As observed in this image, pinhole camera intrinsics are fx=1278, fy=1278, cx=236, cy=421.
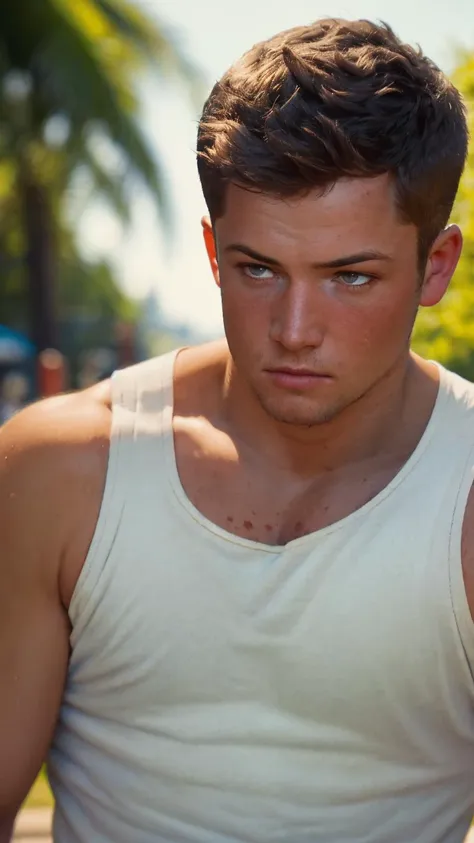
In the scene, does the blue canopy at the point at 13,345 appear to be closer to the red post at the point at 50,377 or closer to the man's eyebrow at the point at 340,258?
the red post at the point at 50,377

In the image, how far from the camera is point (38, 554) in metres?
2.18

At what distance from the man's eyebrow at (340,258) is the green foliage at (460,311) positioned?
2333 millimetres

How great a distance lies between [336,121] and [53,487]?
774mm

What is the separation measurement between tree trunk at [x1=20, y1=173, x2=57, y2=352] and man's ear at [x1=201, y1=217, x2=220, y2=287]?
15909 mm

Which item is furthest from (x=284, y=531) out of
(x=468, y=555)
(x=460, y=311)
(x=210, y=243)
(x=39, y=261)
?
(x=39, y=261)

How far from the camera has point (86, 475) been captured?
7.23ft

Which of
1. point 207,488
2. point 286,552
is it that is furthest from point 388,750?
point 207,488

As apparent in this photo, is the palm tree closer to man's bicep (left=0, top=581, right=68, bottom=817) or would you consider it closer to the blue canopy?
the blue canopy

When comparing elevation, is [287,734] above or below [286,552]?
below

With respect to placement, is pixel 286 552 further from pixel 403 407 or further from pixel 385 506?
pixel 403 407

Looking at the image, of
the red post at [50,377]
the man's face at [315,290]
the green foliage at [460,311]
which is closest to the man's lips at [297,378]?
the man's face at [315,290]

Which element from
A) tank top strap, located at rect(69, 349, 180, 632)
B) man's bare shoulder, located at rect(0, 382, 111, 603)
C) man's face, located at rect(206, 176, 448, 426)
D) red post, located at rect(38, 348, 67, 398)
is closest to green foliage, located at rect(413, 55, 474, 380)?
tank top strap, located at rect(69, 349, 180, 632)

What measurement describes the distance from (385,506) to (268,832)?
0.59 meters

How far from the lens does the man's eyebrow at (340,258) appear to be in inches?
78.7
